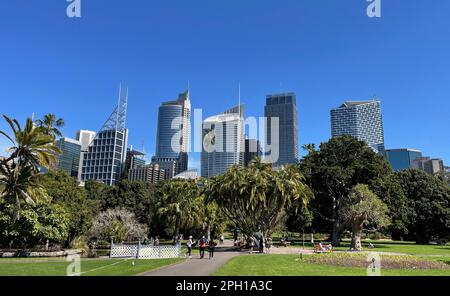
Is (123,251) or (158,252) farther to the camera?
(123,251)

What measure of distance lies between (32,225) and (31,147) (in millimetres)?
7100

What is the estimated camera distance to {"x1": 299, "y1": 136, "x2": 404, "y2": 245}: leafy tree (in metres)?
54.0

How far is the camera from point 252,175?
39594 mm

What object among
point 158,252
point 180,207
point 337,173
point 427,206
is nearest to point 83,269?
point 158,252

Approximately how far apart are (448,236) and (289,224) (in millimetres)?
30633

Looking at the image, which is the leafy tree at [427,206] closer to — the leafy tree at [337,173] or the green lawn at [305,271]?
the leafy tree at [337,173]

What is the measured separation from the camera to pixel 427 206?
2532 inches

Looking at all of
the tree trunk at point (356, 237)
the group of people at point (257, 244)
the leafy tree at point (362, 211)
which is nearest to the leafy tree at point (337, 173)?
the leafy tree at point (362, 211)

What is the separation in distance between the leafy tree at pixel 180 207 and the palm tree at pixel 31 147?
56.2ft

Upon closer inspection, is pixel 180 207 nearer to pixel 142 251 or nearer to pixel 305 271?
pixel 142 251

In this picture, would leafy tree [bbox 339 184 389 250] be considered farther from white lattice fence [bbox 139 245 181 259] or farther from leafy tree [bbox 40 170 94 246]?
leafy tree [bbox 40 170 94 246]
